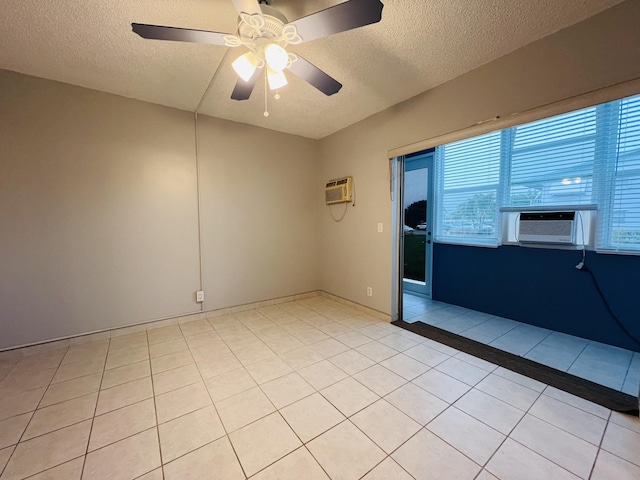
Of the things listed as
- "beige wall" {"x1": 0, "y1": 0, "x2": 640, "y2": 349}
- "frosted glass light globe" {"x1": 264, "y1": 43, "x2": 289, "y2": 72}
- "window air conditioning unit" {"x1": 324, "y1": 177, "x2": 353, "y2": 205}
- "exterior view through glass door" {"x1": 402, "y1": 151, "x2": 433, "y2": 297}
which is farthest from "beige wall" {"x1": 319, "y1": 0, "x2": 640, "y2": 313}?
"frosted glass light globe" {"x1": 264, "y1": 43, "x2": 289, "y2": 72}

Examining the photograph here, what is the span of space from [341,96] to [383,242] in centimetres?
173

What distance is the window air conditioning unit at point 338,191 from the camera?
3.48m

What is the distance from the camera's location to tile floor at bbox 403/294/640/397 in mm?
2025

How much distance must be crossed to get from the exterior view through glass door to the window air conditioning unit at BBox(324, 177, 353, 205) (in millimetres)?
1109

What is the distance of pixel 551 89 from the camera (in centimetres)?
179

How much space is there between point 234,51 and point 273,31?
77 centimetres

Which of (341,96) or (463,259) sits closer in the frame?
(341,96)

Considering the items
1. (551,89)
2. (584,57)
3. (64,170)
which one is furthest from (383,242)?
(64,170)

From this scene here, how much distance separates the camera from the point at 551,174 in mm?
2857

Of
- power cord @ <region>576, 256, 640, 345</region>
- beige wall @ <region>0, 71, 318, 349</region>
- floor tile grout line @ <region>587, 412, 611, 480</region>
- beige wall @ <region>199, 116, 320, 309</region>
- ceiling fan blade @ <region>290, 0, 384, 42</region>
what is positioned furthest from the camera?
beige wall @ <region>199, 116, 320, 309</region>

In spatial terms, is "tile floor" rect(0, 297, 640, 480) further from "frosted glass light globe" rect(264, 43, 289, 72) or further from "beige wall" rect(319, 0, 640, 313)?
"frosted glass light globe" rect(264, 43, 289, 72)

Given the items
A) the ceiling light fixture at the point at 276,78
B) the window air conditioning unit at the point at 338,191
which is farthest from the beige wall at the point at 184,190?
the ceiling light fixture at the point at 276,78

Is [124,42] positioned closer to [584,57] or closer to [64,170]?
[64,170]

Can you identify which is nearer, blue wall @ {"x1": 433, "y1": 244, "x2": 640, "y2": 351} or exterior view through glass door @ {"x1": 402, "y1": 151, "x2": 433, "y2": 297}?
blue wall @ {"x1": 433, "y1": 244, "x2": 640, "y2": 351}
